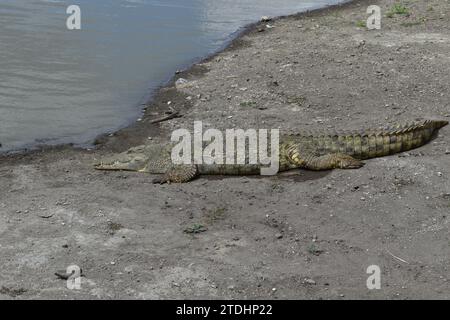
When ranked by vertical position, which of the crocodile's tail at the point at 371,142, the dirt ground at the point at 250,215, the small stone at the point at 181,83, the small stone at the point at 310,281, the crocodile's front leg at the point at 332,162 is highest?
the small stone at the point at 181,83

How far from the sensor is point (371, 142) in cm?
835

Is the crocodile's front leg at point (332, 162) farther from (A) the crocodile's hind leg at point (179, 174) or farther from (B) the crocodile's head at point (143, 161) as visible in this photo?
(B) the crocodile's head at point (143, 161)

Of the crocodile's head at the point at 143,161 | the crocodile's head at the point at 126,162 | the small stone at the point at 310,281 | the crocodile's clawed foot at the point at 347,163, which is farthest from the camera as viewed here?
the crocodile's head at the point at 126,162

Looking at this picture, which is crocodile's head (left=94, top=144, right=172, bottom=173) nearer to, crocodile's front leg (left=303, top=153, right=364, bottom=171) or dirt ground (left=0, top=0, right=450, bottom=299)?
dirt ground (left=0, top=0, right=450, bottom=299)

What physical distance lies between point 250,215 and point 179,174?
1.54m

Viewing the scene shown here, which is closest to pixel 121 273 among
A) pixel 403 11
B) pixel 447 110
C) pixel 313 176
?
pixel 313 176

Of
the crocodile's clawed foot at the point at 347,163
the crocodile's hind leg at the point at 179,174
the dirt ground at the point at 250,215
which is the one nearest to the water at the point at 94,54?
the dirt ground at the point at 250,215

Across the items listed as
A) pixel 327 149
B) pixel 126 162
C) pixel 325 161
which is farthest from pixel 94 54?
pixel 325 161

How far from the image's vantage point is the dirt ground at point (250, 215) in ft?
19.2

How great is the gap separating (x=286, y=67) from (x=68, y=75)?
15.4 ft

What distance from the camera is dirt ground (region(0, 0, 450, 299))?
5840 millimetres

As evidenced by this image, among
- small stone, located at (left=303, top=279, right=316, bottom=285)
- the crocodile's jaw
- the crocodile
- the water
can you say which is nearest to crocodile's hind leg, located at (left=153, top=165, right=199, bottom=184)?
the crocodile

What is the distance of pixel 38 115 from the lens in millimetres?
11070

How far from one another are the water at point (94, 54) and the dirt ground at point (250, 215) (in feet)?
3.32
